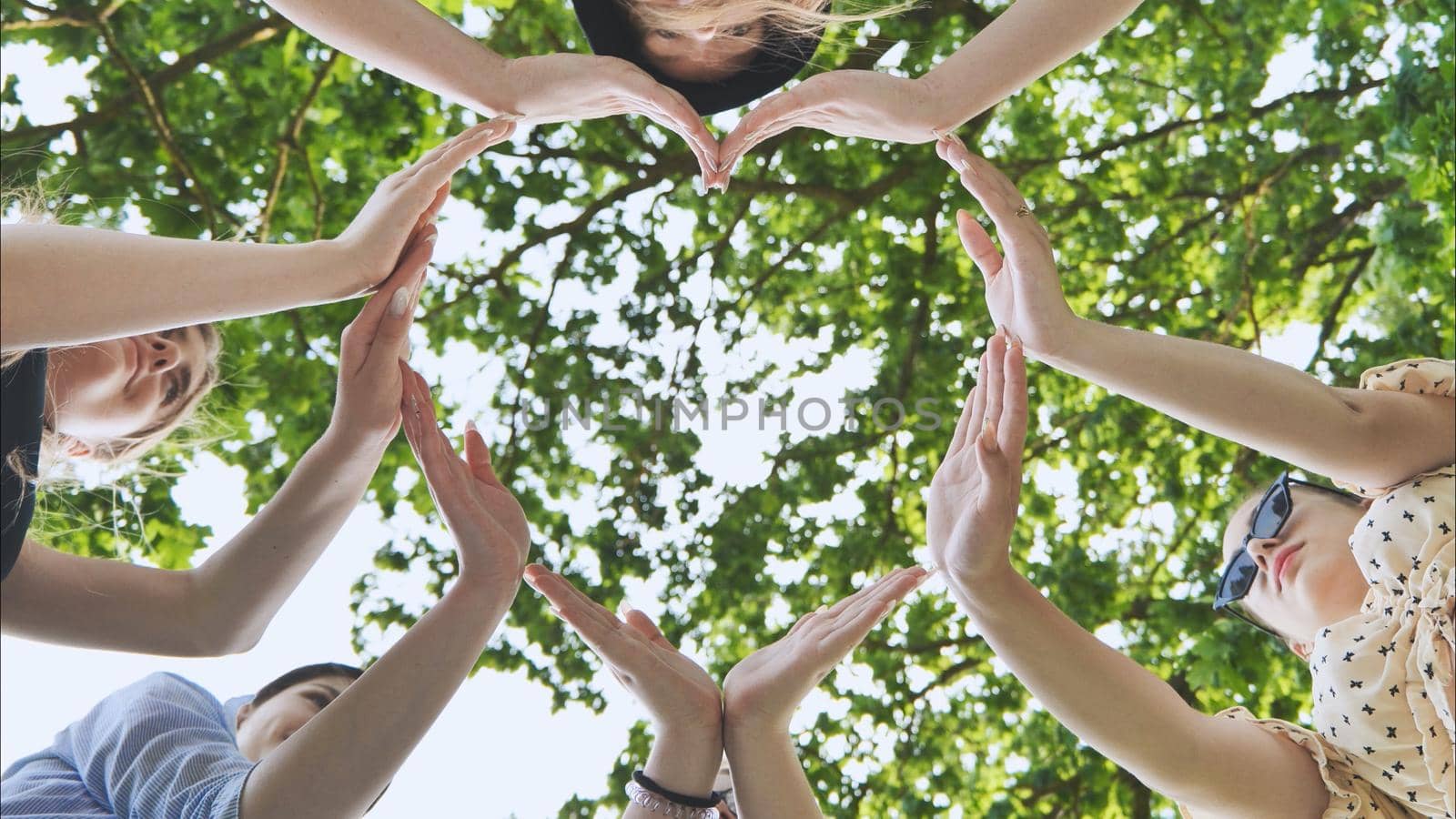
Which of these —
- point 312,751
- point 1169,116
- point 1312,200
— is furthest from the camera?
point 1169,116

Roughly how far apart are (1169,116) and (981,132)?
1.97 meters

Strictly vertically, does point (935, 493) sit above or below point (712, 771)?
above

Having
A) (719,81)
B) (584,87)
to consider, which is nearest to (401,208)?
(584,87)

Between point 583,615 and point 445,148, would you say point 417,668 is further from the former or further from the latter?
point 445,148

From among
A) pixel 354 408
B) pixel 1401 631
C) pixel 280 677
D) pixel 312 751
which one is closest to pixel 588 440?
pixel 280 677

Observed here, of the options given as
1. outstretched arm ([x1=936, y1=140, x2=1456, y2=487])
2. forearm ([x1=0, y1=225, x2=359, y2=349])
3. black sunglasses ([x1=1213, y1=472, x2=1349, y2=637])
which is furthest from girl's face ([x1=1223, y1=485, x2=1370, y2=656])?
forearm ([x1=0, y1=225, x2=359, y2=349])

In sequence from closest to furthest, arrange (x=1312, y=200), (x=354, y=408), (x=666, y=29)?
(x=354, y=408), (x=666, y=29), (x=1312, y=200)

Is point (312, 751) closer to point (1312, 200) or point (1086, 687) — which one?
point (1086, 687)

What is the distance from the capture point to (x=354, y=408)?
Result: 2309 mm

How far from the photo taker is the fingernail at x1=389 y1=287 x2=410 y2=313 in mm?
2129

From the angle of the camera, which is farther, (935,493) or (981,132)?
(981,132)

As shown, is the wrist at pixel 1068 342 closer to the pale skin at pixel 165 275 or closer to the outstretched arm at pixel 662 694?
the outstretched arm at pixel 662 694

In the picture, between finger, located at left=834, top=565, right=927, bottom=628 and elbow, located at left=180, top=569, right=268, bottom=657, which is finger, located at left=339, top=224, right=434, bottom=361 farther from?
finger, located at left=834, top=565, right=927, bottom=628

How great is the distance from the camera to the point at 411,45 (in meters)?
2.16
